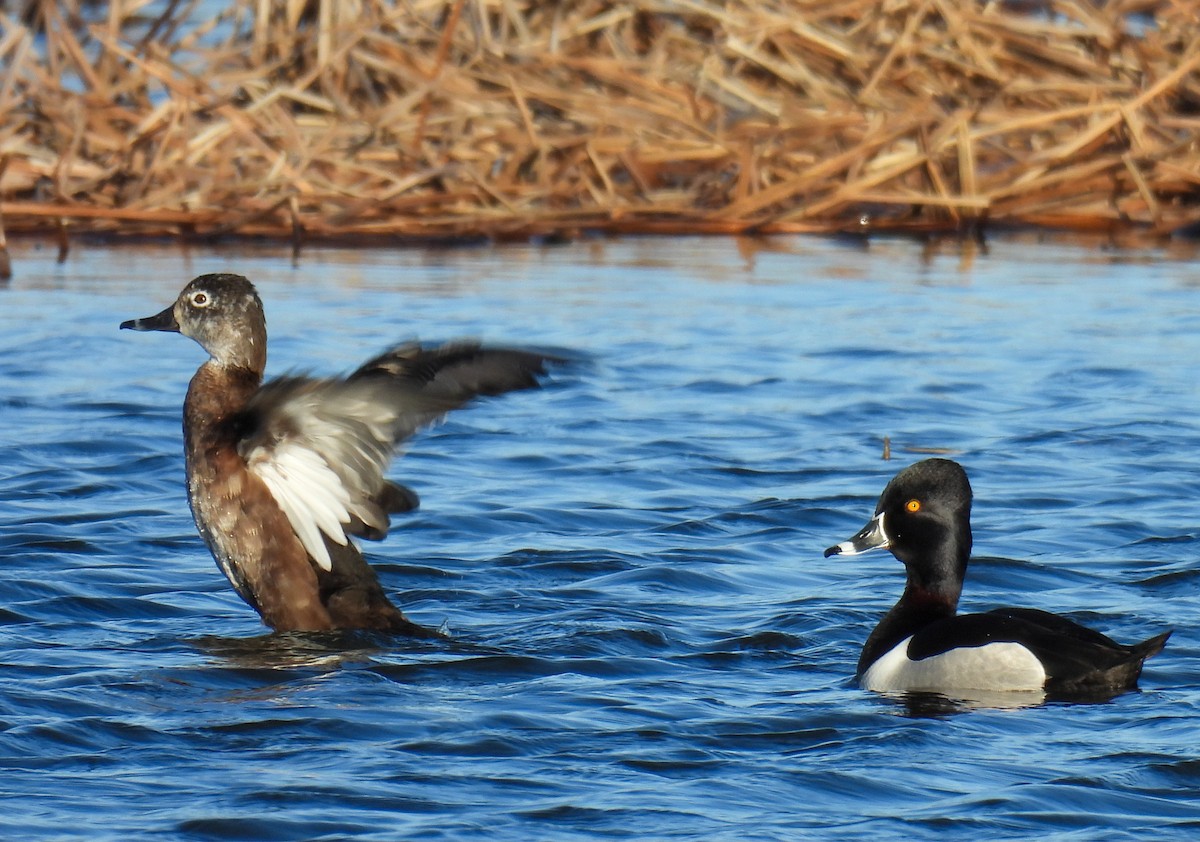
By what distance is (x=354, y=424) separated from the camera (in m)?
5.69

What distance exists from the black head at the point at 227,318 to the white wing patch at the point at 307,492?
0.41 m

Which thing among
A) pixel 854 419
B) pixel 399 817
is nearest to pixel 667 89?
pixel 854 419

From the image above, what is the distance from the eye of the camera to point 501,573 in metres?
7.04

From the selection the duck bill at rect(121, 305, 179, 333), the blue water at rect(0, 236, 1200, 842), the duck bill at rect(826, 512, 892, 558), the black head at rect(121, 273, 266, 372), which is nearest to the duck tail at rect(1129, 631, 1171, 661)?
the blue water at rect(0, 236, 1200, 842)

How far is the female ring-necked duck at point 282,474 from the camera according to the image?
18.7ft

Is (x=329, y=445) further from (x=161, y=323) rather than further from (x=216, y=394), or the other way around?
(x=161, y=323)

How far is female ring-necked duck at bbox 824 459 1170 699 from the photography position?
18.1 ft

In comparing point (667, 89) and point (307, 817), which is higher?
point (667, 89)

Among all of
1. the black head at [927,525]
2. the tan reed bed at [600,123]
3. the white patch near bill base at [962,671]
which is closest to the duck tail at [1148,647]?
the white patch near bill base at [962,671]

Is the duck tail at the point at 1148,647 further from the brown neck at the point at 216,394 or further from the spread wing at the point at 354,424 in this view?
the brown neck at the point at 216,394

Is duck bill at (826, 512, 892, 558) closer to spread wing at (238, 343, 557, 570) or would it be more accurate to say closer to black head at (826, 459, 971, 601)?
black head at (826, 459, 971, 601)

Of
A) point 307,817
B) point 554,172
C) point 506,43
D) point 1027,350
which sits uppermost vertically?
point 506,43

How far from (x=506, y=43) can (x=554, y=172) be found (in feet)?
5.07

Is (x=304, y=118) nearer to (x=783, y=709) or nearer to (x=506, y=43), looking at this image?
(x=506, y=43)
